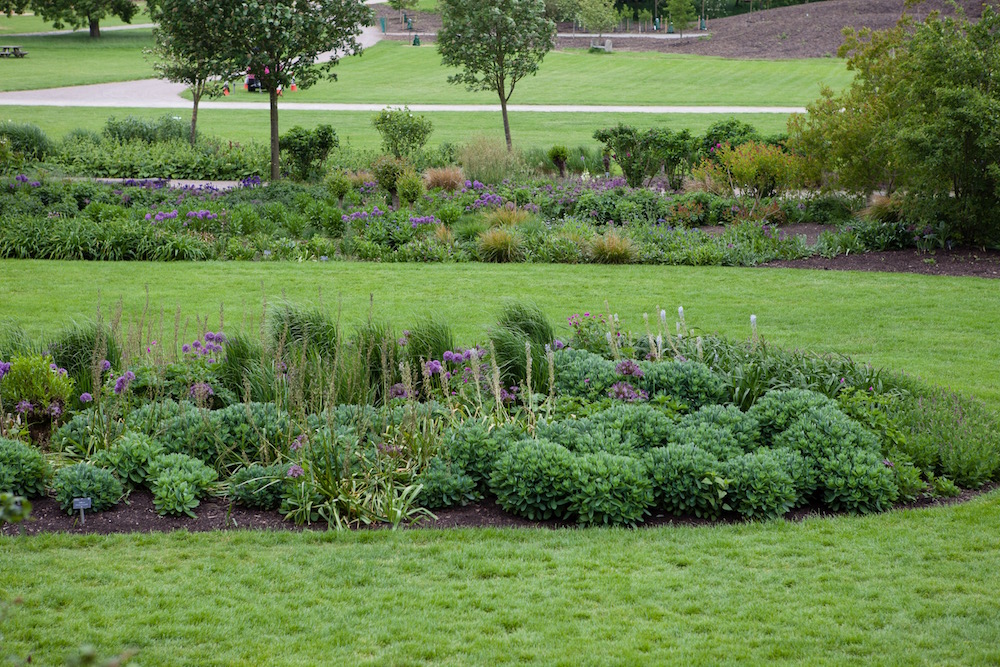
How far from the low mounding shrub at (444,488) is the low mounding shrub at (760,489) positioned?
150 cm

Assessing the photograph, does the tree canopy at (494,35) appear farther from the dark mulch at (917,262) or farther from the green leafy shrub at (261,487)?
the green leafy shrub at (261,487)

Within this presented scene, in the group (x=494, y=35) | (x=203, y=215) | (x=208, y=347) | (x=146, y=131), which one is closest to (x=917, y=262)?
(x=208, y=347)

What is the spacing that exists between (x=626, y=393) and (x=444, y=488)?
1550 mm

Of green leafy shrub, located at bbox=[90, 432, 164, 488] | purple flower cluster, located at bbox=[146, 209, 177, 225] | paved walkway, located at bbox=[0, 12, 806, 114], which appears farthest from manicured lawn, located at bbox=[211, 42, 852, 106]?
green leafy shrub, located at bbox=[90, 432, 164, 488]

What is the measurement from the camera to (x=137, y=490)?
5832 millimetres

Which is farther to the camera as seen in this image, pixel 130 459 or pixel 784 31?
pixel 784 31

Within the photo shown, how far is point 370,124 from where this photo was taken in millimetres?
30578

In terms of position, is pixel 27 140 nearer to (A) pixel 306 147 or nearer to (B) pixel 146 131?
(B) pixel 146 131

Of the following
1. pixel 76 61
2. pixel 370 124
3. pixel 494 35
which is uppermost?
pixel 76 61

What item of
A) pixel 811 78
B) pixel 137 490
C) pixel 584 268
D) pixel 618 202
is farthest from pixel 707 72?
pixel 137 490

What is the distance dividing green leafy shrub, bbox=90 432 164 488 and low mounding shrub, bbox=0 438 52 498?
308mm

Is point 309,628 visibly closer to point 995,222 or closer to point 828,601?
point 828,601

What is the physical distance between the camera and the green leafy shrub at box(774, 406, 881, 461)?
19.2 ft

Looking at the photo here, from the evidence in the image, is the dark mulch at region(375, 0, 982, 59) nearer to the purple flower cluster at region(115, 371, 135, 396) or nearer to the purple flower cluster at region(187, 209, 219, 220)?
the purple flower cluster at region(187, 209, 219, 220)
